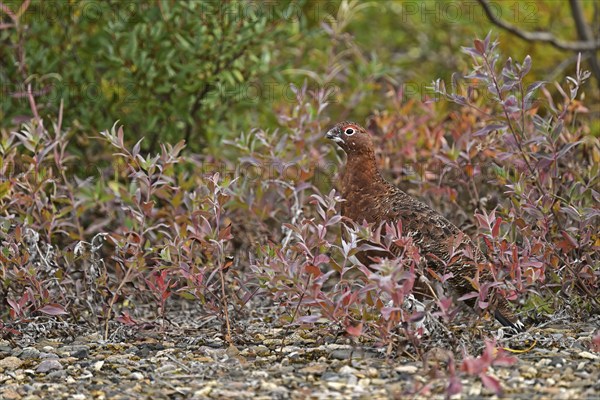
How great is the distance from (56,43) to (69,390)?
2966 mm

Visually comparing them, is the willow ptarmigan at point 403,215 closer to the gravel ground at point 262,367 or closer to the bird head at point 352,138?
the bird head at point 352,138

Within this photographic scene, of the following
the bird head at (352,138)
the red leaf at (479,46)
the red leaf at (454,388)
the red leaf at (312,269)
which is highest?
the red leaf at (479,46)

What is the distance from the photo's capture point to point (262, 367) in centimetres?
358

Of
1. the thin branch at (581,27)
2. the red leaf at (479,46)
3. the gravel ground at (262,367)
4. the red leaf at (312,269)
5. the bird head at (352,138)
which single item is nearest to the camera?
the gravel ground at (262,367)

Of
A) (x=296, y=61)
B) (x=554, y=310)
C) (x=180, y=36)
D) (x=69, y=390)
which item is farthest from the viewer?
(x=296, y=61)

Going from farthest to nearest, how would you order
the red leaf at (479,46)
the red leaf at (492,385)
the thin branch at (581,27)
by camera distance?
the thin branch at (581,27) → the red leaf at (479,46) → the red leaf at (492,385)

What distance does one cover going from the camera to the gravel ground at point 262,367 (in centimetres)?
321

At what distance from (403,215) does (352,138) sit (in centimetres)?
58

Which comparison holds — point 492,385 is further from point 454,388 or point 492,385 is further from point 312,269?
A: point 312,269

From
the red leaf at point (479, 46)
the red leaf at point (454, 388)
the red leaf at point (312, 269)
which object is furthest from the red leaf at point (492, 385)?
the red leaf at point (479, 46)

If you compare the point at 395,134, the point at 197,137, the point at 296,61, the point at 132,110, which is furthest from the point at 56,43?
the point at 395,134

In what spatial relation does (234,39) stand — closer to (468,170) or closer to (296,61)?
(296,61)

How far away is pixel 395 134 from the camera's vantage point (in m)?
5.43

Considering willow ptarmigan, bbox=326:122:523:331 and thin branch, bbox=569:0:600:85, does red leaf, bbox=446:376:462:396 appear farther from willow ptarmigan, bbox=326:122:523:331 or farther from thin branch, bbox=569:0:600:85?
thin branch, bbox=569:0:600:85
